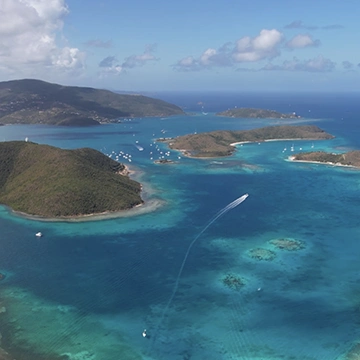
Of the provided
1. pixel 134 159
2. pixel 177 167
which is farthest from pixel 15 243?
pixel 134 159

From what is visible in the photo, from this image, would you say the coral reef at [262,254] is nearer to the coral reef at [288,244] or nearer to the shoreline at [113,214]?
the coral reef at [288,244]

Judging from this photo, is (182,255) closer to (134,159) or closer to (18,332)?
(18,332)

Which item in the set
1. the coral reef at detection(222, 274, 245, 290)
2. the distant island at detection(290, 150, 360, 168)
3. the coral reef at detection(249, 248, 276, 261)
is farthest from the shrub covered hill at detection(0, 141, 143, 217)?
the distant island at detection(290, 150, 360, 168)

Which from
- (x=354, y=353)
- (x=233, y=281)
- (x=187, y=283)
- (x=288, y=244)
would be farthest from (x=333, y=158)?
(x=354, y=353)

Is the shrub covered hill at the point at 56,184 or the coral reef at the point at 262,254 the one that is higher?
the shrub covered hill at the point at 56,184

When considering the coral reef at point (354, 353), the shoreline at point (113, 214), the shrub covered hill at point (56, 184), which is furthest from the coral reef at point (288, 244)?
the shrub covered hill at point (56, 184)

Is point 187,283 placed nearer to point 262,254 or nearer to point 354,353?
point 262,254
